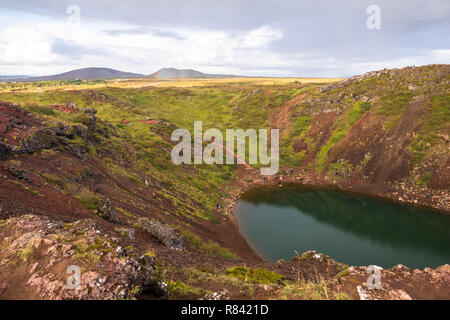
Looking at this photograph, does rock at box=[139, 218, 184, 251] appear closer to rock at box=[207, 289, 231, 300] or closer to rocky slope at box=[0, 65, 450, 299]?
rocky slope at box=[0, 65, 450, 299]

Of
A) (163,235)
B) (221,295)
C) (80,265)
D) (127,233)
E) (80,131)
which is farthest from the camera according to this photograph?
(80,131)

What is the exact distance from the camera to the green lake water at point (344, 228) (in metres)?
33.3

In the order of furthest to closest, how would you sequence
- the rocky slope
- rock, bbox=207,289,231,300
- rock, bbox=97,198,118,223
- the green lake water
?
the green lake water < rock, bbox=97,198,118,223 < rock, bbox=207,289,231,300 < the rocky slope

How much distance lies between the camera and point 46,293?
7.72 metres

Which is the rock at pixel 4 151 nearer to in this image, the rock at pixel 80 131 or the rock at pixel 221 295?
the rock at pixel 80 131

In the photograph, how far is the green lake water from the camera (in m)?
33.3

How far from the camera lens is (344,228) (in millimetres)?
41031

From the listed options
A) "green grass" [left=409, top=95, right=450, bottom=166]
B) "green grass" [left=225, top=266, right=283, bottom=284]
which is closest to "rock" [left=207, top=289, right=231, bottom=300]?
"green grass" [left=225, top=266, right=283, bottom=284]

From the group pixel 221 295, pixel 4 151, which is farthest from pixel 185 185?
pixel 221 295

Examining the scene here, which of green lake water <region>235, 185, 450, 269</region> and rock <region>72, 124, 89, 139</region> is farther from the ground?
rock <region>72, 124, 89, 139</region>

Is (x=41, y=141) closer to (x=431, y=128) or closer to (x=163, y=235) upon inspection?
(x=163, y=235)

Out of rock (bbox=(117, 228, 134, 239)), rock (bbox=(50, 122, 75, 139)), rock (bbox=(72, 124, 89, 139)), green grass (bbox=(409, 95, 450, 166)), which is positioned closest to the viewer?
rock (bbox=(117, 228, 134, 239))

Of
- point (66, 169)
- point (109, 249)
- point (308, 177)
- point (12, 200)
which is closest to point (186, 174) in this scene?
point (66, 169)
